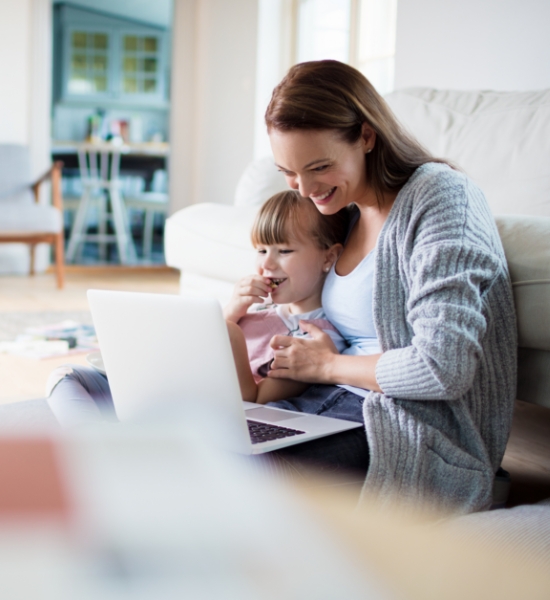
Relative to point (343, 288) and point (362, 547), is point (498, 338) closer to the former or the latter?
Result: point (343, 288)

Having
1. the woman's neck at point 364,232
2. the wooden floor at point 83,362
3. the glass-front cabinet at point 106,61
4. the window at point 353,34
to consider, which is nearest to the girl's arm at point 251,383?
the woman's neck at point 364,232

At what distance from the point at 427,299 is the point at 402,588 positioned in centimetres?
80

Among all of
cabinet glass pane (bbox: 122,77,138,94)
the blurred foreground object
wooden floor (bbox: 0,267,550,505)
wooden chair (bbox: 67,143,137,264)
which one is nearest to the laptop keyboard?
wooden floor (bbox: 0,267,550,505)

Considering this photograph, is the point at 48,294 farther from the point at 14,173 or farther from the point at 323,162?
the point at 323,162

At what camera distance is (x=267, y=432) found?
3.69 ft

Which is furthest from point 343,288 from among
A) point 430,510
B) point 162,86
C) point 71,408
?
point 162,86

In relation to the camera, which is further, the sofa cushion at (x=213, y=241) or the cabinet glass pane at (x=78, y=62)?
the cabinet glass pane at (x=78, y=62)

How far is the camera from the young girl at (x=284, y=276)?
135cm

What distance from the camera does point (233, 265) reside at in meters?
2.29

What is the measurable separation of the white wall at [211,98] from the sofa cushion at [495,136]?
2.58 metres

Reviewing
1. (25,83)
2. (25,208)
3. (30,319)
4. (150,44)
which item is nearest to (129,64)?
(150,44)

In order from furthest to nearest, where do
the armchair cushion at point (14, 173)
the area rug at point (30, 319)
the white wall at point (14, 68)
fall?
the white wall at point (14, 68) < the armchair cushion at point (14, 173) < the area rug at point (30, 319)

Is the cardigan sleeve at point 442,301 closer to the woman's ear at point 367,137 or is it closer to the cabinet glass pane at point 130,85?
the woman's ear at point 367,137

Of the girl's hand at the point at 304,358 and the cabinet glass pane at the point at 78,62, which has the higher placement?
the cabinet glass pane at the point at 78,62
